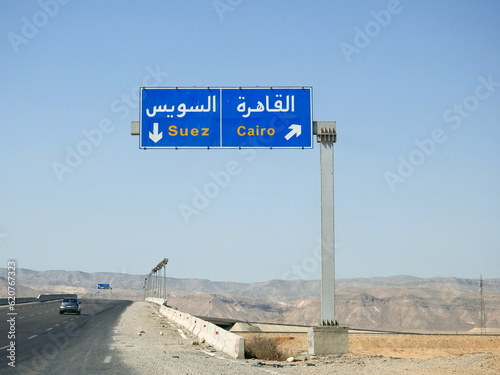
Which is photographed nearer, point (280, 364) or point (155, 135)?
point (280, 364)

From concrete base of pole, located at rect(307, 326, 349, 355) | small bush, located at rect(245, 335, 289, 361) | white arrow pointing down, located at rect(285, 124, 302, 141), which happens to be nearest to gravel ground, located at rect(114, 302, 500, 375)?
concrete base of pole, located at rect(307, 326, 349, 355)

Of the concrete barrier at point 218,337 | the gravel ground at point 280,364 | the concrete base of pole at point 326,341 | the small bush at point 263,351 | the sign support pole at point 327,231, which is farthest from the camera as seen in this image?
the sign support pole at point 327,231

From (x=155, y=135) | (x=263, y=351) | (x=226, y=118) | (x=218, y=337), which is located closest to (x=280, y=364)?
(x=263, y=351)

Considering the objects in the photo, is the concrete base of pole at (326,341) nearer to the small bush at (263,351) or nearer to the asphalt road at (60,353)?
the small bush at (263,351)

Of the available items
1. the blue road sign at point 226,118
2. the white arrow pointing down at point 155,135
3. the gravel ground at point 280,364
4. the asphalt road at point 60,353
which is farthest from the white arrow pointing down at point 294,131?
the asphalt road at point 60,353

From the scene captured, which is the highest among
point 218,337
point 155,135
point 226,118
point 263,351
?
point 226,118

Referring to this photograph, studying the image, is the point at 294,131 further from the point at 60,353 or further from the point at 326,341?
the point at 60,353

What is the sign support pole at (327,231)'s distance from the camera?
21.6 metres

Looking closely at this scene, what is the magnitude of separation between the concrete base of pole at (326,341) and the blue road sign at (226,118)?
666 centimetres

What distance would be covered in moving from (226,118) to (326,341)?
8.85m

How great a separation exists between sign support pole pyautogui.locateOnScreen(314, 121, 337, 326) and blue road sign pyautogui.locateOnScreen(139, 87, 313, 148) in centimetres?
69

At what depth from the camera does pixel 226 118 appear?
2294 cm

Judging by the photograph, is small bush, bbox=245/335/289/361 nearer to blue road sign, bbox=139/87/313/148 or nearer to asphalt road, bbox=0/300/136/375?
asphalt road, bbox=0/300/136/375

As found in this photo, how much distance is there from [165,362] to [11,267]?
1018 cm
